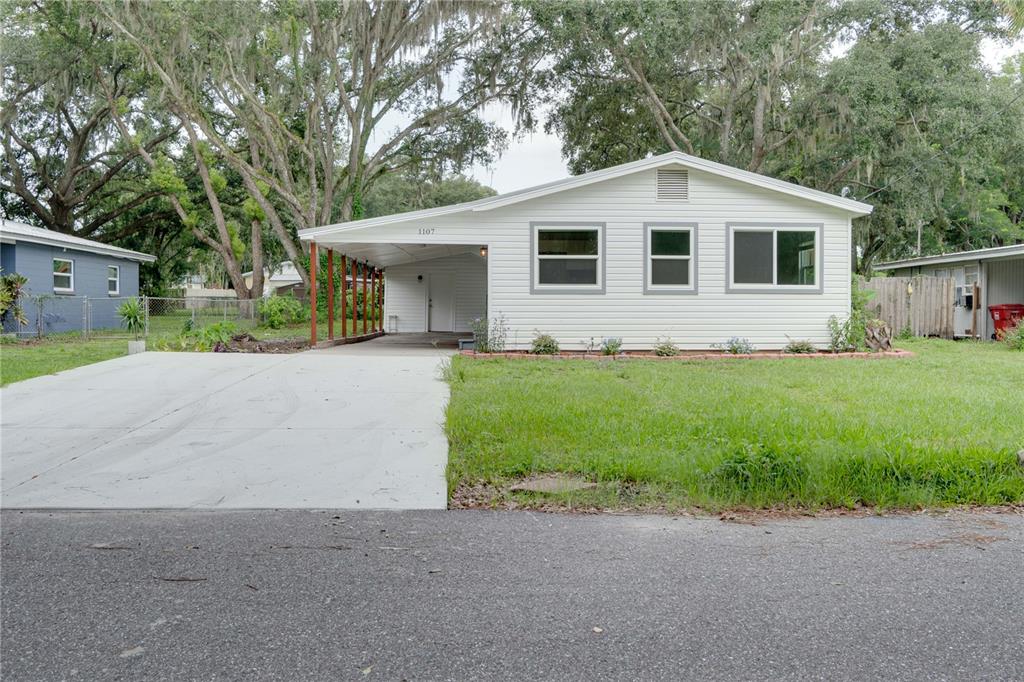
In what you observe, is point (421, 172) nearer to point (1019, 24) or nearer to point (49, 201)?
point (49, 201)

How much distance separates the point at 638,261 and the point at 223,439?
31.1 ft

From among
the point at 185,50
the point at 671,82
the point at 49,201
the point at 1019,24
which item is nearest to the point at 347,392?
the point at 1019,24

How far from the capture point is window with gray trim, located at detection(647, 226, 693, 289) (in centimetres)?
1394

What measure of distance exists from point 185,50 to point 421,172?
30.7 feet

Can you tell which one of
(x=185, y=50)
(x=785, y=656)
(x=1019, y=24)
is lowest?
(x=785, y=656)

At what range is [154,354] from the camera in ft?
39.9

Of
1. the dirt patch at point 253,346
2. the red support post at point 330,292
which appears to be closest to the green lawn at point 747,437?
the dirt patch at point 253,346

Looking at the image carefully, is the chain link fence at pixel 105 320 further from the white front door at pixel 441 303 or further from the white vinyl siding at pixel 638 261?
the white vinyl siding at pixel 638 261

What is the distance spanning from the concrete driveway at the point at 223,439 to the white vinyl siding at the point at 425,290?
12528mm

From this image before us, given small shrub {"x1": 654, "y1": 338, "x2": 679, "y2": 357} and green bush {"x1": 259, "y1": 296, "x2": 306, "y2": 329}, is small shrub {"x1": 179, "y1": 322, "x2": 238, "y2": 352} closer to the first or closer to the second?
green bush {"x1": 259, "y1": 296, "x2": 306, "y2": 329}

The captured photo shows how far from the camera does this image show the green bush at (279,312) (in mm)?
22859

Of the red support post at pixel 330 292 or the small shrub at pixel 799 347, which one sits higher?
the red support post at pixel 330 292

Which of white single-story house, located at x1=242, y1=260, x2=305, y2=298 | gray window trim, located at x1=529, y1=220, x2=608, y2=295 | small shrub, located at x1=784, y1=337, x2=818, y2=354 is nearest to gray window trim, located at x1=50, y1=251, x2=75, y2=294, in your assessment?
gray window trim, located at x1=529, y1=220, x2=608, y2=295

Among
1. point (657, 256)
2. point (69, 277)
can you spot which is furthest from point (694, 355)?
point (69, 277)
